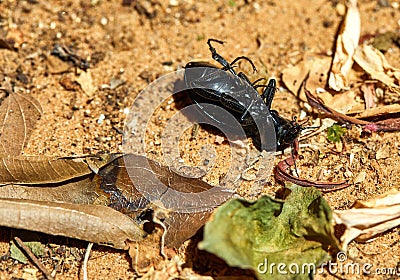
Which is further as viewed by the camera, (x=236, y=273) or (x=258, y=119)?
(x=258, y=119)

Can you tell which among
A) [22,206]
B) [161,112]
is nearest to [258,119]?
[161,112]

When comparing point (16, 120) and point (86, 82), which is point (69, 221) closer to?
point (16, 120)

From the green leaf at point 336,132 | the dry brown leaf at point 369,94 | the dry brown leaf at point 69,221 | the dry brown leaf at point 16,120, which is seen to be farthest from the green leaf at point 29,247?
the dry brown leaf at point 369,94

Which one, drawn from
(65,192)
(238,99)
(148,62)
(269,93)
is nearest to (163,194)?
(65,192)

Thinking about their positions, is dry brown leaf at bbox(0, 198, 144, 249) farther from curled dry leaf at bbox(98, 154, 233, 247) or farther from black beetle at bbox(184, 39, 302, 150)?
black beetle at bbox(184, 39, 302, 150)

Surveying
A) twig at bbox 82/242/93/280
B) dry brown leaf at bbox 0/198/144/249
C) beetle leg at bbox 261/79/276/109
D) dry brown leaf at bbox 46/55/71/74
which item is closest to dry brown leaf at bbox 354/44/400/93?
beetle leg at bbox 261/79/276/109

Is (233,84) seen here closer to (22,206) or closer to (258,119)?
(258,119)

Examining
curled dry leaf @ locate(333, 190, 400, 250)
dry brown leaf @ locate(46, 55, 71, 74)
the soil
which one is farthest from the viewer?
dry brown leaf @ locate(46, 55, 71, 74)
